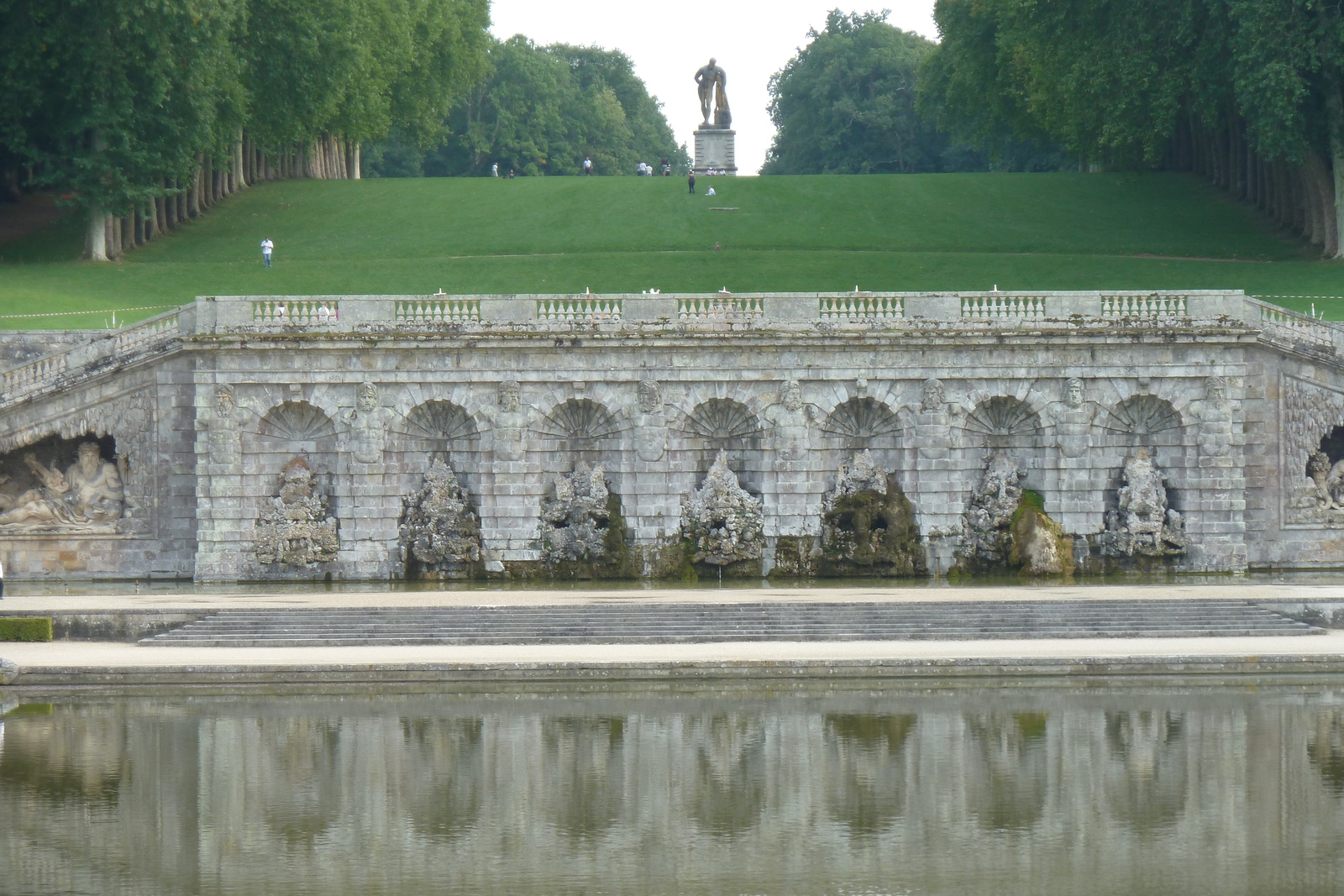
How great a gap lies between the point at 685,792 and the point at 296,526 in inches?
869

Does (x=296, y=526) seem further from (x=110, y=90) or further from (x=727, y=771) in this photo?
(x=110, y=90)

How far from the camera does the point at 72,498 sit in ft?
143

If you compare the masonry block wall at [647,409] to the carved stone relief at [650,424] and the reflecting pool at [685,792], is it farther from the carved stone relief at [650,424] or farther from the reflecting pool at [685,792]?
the reflecting pool at [685,792]

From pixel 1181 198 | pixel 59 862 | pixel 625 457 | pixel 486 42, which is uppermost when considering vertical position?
pixel 486 42

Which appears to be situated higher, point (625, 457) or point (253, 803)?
point (625, 457)

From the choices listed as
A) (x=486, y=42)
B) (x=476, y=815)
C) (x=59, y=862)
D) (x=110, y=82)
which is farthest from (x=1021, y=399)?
(x=486, y=42)

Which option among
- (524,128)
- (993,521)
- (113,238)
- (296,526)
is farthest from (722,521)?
(524,128)

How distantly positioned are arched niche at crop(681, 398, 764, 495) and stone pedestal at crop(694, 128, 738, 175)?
129ft

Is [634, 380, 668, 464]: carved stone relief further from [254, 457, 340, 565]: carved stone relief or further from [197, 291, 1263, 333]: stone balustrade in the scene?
[254, 457, 340, 565]: carved stone relief

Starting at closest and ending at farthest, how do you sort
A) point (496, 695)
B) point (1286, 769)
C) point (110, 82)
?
point (1286, 769)
point (496, 695)
point (110, 82)

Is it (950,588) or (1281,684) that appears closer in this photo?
(1281,684)

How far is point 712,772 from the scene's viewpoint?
2364 centimetres

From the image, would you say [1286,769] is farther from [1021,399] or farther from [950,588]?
[1021,399]

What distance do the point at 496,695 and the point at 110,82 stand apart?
3538cm
